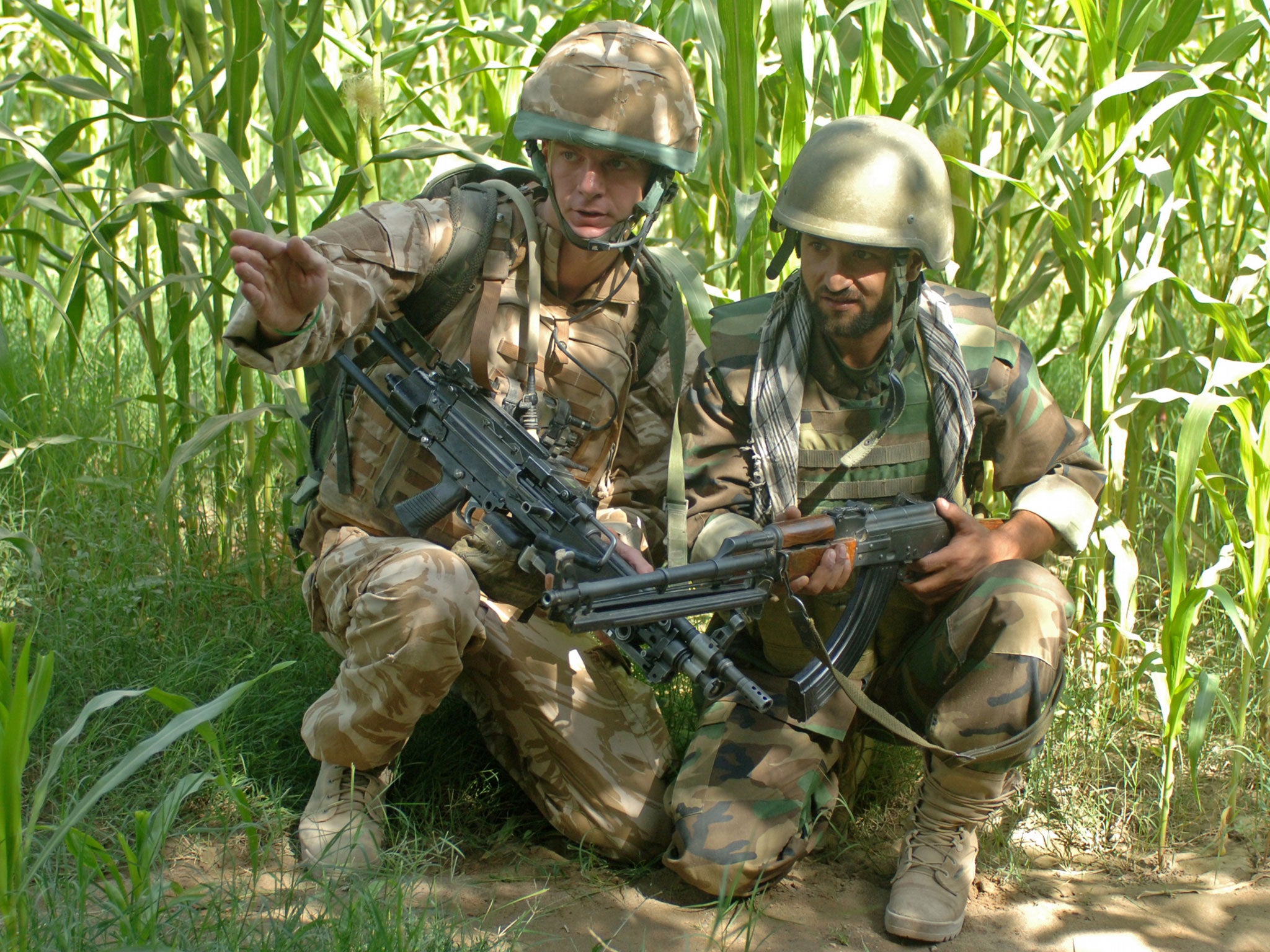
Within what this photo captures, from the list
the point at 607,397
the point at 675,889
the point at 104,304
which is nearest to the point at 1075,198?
the point at 607,397

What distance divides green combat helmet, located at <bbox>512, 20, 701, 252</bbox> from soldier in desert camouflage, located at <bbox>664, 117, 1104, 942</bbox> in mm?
352

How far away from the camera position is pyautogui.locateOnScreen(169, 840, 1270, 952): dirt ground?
251 centimetres

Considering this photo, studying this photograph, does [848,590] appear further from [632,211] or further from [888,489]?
[632,211]

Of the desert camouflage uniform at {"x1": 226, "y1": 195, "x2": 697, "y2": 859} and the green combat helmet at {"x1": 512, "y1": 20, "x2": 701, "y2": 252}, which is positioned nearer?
the desert camouflage uniform at {"x1": 226, "y1": 195, "x2": 697, "y2": 859}

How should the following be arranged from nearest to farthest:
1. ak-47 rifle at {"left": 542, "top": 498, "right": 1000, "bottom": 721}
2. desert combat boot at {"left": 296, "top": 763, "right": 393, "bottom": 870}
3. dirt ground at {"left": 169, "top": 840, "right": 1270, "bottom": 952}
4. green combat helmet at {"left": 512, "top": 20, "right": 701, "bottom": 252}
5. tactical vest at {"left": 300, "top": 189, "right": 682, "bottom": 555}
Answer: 1. ak-47 rifle at {"left": 542, "top": 498, "right": 1000, "bottom": 721}
2. dirt ground at {"left": 169, "top": 840, "right": 1270, "bottom": 952}
3. desert combat boot at {"left": 296, "top": 763, "right": 393, "bottom": 870}
4. green combat helmet at {"left": 512, "top": 20, "right": 701, "bottom": 252}
5. tactical vest at {"left": 300, "top": 189, "right": 682, "bottom": 555}

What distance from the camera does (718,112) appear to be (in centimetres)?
294

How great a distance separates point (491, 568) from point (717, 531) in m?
0.65

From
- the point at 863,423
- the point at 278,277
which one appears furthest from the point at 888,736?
the point at 278,277

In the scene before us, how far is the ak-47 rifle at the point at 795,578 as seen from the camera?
2.23 metres

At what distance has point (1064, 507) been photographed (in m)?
2.79

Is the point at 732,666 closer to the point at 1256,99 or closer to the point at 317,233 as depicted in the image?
the point at 317,233

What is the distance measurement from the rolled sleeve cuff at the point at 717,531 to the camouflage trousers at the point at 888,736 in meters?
0.45

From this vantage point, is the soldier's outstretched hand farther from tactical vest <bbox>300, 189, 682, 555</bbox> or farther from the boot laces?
the boot laces

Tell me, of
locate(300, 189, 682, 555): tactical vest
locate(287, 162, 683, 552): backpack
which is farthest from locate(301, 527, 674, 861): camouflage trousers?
locate(287, 162, 683, 552): backpack
